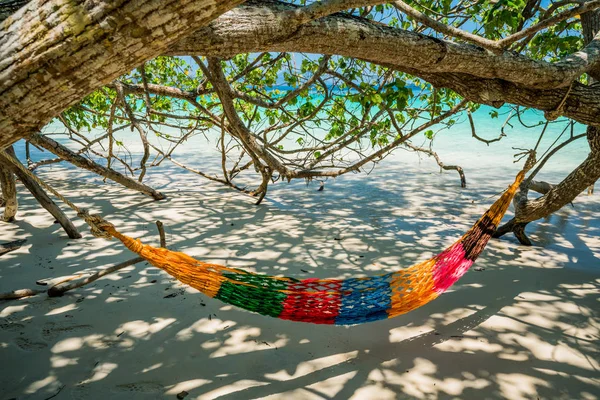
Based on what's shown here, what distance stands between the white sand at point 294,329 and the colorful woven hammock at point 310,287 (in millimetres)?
257

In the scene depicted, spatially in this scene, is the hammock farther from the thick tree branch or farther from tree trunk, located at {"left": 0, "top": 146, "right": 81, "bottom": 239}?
tree trunk, located at {"left": 0, "top": 146, "right": 81, "bottom": 239}

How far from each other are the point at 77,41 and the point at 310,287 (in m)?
1.36

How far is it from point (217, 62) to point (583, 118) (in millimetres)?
2069

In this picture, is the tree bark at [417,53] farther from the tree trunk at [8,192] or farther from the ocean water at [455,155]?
the ocean water at [455,155]

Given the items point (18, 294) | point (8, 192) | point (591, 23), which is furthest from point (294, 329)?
point (8, 192)

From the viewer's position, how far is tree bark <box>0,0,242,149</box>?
67 centimetres

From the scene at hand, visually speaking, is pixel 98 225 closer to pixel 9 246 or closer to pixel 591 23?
pixel 9 246

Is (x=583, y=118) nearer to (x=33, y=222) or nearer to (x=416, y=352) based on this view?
(x=416, y=352)

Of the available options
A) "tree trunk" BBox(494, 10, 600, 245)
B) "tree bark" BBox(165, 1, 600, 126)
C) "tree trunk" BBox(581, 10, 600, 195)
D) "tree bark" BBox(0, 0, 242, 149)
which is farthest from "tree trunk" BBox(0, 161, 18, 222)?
"tree trunk" BBox(581, 10, 600, 195)

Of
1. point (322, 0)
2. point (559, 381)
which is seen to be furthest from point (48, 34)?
point (559, 381)

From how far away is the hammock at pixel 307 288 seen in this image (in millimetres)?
1691

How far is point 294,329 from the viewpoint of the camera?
206 cm

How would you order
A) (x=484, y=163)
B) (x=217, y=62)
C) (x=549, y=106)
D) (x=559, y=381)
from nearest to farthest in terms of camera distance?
(x=559, y=381), (x=549, y=106), (x=217, y=62), (x=484, y=163)

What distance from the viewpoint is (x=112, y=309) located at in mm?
2188
